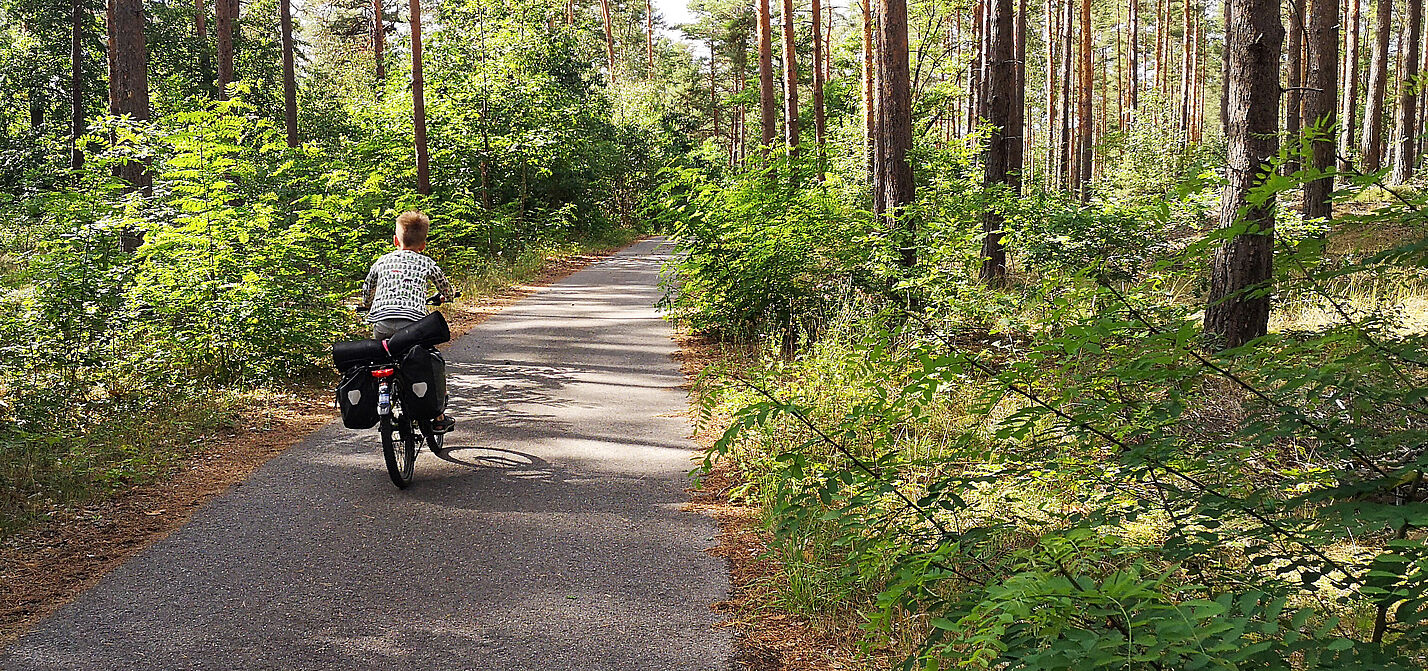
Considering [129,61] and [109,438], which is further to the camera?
[129,61]

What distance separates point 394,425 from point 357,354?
22.0 inches

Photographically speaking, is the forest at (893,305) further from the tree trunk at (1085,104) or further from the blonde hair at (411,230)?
the tree trunk at (1085,104)

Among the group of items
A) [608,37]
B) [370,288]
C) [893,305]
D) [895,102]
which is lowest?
[893,305]

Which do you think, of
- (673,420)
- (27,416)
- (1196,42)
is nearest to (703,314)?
(673,420)

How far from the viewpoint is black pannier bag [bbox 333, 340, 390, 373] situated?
640 cm

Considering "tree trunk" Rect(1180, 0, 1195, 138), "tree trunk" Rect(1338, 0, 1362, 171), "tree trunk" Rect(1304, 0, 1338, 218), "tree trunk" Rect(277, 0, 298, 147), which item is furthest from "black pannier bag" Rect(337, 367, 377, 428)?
"tree trunk" Rect(1180, 0, 1195, 138)

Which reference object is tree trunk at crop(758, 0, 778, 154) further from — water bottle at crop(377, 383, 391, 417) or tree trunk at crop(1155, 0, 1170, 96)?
tree trunk at crop(1155, 0, 1170, 96)

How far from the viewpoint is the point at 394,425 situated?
666 cm

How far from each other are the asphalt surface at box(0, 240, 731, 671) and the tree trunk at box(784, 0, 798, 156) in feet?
43.7

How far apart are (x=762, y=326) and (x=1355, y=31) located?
2224 centimetres

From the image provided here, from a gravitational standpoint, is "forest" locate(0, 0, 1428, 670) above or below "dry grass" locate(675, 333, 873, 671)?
above

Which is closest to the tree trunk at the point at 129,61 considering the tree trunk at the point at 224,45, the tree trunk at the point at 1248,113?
the tree trunk at the point at 224,45

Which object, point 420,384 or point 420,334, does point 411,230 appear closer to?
point 420,334

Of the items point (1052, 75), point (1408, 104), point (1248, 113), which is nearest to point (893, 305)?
point (1248, 113)
